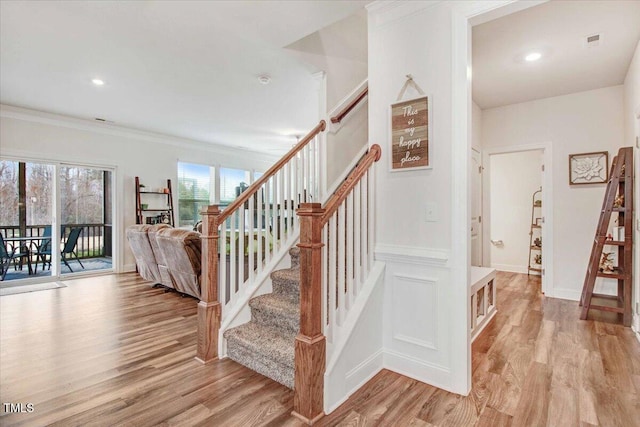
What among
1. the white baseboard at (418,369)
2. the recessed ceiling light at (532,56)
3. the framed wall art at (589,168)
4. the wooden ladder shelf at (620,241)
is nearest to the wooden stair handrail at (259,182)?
the white baseboard at (418,369)

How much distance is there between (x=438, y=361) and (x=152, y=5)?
328cm

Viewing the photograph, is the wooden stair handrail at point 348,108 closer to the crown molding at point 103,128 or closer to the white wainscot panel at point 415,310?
the white wainscot panel at point 415,310

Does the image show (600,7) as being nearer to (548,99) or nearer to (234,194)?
(548,99)

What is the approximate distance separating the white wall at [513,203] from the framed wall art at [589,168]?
5.41ft

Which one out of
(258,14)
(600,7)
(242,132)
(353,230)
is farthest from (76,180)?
(600,7)

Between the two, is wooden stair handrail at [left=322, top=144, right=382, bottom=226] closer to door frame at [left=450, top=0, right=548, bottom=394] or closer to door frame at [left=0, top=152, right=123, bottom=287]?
door frame at [left=450, top=0, right=548, bottom=394]

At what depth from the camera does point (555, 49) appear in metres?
3.03

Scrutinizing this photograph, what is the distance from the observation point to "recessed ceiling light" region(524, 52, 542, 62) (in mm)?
3122

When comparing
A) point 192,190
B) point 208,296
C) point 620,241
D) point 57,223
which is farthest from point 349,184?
point 192,190

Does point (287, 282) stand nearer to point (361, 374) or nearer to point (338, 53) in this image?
point (361, 374)

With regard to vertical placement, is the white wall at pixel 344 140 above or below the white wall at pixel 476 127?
below

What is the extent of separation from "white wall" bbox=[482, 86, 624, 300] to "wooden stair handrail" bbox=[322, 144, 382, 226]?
3321mm

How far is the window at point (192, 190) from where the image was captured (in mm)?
7176

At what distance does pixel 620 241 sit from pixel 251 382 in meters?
3.95
